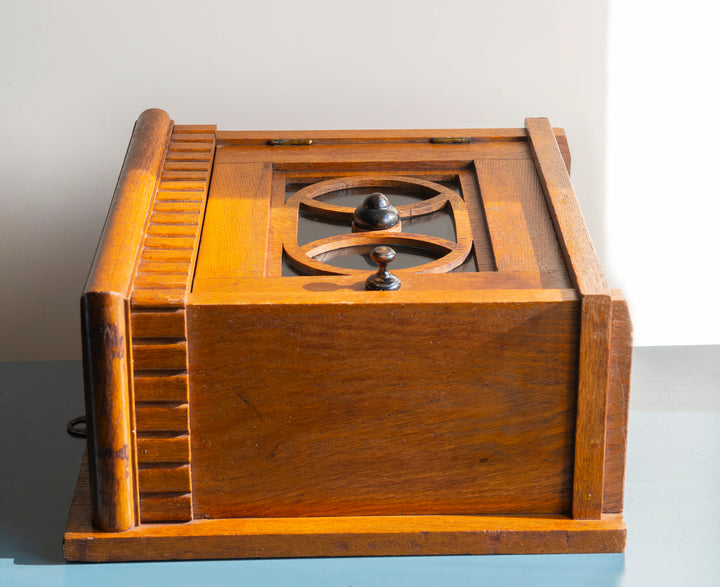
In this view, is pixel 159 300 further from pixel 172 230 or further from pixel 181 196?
pixel 181 196

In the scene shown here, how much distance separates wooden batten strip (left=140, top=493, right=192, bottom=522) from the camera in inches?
43.1

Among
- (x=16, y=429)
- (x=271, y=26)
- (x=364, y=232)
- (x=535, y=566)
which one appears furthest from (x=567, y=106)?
(x=16, y=429)

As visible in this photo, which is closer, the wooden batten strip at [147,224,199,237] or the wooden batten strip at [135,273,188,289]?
the wooden batten strip at [135,273,188,289]

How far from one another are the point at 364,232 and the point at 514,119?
58 cm

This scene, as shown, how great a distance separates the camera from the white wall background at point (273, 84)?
1684 millimetres

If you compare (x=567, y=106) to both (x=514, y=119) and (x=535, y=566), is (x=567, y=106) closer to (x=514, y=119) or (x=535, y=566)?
(x=514, y=119)

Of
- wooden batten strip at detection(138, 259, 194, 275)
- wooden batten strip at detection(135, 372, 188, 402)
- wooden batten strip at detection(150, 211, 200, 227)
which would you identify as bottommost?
wooden batten strip at detection(135, 372, 188, 402)

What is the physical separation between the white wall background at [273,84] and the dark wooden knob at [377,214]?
0.50m

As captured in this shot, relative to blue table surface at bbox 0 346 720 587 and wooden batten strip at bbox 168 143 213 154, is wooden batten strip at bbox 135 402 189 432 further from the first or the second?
wooden batten strip at bbox 168 143 213 154

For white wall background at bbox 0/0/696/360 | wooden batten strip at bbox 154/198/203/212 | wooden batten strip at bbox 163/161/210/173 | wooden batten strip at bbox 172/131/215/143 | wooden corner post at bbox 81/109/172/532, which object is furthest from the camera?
white wall background at bbox 0/0/696/360

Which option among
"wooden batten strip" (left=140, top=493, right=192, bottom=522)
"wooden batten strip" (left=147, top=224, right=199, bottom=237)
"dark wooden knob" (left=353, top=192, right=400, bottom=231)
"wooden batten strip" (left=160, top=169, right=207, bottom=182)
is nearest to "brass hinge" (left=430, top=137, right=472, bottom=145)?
"dark wooden knob" (left=353, top=192, right=400, bottom=231)

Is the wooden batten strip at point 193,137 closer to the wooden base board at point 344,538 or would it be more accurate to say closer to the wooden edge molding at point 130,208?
the wooden edge molding at point 130,208

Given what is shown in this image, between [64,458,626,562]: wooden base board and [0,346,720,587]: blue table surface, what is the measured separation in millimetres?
11

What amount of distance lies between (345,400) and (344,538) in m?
0.16
